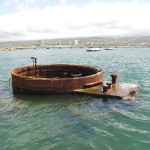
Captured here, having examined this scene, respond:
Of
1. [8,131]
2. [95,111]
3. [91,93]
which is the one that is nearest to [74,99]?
[91,93]

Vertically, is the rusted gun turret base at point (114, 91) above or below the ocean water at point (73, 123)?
above

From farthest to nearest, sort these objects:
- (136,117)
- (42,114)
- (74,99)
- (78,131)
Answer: (74,99)
(42,114)
(136,117)
(78,131)

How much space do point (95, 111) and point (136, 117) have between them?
2871 millimetres

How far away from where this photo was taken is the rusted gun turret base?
21.7m

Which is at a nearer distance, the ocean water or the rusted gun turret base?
the ocean water

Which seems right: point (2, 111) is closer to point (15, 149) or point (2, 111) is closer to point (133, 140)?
point (15, 149)

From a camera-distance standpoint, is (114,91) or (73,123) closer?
(73,123)

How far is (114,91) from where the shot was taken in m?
22.9

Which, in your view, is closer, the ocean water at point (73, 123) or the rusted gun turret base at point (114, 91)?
the ocean water at point (73, 123)

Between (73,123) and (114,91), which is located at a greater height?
(114,91)

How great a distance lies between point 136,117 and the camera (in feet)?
57.0

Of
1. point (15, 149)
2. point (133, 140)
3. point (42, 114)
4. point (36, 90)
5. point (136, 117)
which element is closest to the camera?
point (15, 149)

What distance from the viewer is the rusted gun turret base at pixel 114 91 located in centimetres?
2167

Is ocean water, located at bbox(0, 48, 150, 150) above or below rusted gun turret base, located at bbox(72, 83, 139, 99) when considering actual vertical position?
below
